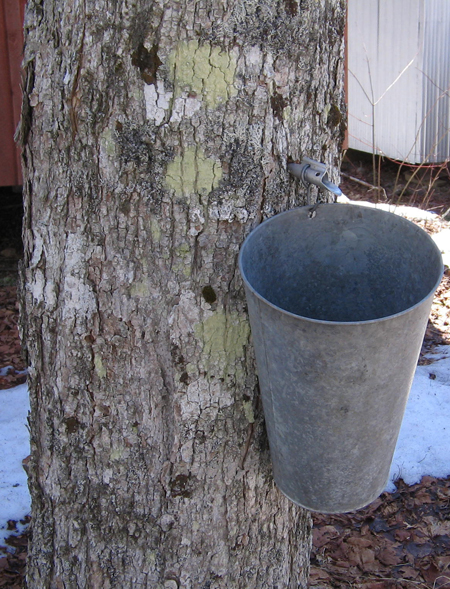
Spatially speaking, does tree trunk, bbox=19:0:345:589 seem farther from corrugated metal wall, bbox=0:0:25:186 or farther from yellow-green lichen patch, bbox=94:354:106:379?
Result: corrugated metal wall, bbox=0:0:25:186

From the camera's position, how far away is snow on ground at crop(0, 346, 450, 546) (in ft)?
9.84

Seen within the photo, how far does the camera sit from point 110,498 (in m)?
1.80

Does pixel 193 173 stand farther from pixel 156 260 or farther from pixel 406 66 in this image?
pixel 406 66

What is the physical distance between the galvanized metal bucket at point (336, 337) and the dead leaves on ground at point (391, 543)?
1.16 metres

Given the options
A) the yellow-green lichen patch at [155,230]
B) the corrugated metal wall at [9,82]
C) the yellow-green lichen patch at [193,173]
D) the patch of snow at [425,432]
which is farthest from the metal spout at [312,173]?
the corrugated metal wall at [9,82]

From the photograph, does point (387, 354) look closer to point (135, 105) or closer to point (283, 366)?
point (283, 366)

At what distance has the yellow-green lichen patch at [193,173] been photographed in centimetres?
157

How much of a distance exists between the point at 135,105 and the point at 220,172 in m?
0.27

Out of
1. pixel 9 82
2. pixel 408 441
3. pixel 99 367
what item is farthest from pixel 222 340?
pixel 9 82

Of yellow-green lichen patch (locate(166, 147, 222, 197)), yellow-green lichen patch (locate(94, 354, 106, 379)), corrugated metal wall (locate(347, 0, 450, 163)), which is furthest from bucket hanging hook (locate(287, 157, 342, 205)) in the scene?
corrugated metal wall (locate(347, 0, 450, 163))

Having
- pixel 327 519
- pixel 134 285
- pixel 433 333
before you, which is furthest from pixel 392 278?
pixel 433 333

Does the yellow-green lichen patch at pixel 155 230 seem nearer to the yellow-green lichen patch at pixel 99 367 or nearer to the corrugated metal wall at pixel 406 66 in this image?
the yellow-green lichen patch at pixel 99 367

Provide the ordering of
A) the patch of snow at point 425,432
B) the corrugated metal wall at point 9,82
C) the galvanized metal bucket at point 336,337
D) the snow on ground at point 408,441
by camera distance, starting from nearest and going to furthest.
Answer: the galvanized metal bucket at point 336,337
the snow on ground at point 408,441
the patch of snow at point 425,432
the corrugated metal wall at point 9,82

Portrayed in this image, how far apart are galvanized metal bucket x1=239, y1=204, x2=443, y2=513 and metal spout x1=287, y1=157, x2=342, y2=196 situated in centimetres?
8
